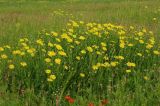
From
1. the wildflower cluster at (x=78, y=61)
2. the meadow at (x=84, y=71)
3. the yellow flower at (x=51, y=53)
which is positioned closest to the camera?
the meadow at (x=84, y=71)

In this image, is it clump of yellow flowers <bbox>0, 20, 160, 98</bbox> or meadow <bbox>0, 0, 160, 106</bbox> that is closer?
meadow <bbox>0, 0, 160, 106</bbox>

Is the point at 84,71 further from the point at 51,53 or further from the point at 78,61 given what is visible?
the point at 51,53

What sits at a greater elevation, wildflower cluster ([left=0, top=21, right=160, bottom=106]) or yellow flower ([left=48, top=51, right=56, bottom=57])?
yellow flower ([left=48, top=51, right=56, bottom=57])

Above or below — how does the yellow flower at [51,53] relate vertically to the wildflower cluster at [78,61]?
above

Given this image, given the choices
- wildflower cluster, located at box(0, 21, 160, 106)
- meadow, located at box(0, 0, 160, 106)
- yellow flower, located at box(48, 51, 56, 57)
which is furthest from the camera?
yellow flower, located at box(48, 51, 56, 57)

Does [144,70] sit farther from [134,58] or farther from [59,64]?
[59,64]

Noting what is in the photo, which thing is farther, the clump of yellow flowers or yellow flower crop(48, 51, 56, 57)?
yellow flower crop(48, 51, 56, 57)

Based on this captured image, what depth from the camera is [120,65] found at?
5.52 m

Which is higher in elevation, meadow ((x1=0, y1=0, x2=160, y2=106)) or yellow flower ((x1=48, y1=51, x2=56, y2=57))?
yellow flower ((x1=48, y1=51, x2=56, y2=57))

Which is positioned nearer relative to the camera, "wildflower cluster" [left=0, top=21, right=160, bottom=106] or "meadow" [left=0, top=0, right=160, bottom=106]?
"meadow" [left=0, top=0, right=160, bottom=106]

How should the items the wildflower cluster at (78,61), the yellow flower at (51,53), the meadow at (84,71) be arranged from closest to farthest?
the meadow at (84,71) < the wildflower cluster at (78,61) < the yellow flower at (51,53)

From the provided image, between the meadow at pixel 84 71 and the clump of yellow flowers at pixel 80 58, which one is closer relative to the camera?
the meadow at pixel 84 71

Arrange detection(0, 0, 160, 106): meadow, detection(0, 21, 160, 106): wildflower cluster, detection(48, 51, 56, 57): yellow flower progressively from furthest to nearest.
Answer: detection(48, 51, 56, 57): yellow flower
detection(0, 21, 160, 106): wildflower cluster
detection(0, 0, 160, 106): meadow

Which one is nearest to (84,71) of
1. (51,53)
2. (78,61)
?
(78,61)
